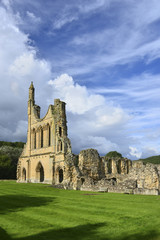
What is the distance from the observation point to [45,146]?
40781 millimetres

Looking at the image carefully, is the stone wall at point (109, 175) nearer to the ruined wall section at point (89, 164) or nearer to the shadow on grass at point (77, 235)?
the ruined wall section at point (89, 164)

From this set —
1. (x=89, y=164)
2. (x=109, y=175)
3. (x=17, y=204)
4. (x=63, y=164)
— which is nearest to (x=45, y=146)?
(x=63, y=164)

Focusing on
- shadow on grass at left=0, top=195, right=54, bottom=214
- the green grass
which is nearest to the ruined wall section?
shadow on grass at left=0, top=195, right=54, bottom=214

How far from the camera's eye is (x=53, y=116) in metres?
39.2

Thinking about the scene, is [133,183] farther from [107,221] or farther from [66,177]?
[107,221]

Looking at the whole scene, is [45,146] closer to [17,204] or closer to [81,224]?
[17,204]

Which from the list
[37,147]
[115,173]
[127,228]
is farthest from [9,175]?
[127,228]

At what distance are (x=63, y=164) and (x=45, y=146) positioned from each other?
22.6 feet

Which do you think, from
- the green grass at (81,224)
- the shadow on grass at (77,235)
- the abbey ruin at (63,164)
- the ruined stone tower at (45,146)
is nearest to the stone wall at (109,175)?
the abbey ruin at (63,164)

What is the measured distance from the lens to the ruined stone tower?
36.9m

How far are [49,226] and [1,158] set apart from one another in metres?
47.4

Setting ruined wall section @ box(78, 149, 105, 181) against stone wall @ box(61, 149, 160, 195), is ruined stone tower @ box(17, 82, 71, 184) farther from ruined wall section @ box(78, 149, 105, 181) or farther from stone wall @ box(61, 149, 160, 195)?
stone wall @ box(61, 149, 160, 195)

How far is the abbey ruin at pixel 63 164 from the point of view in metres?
27.1

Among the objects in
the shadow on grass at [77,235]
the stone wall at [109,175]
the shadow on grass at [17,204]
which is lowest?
the shadow on grass at [77,235]
